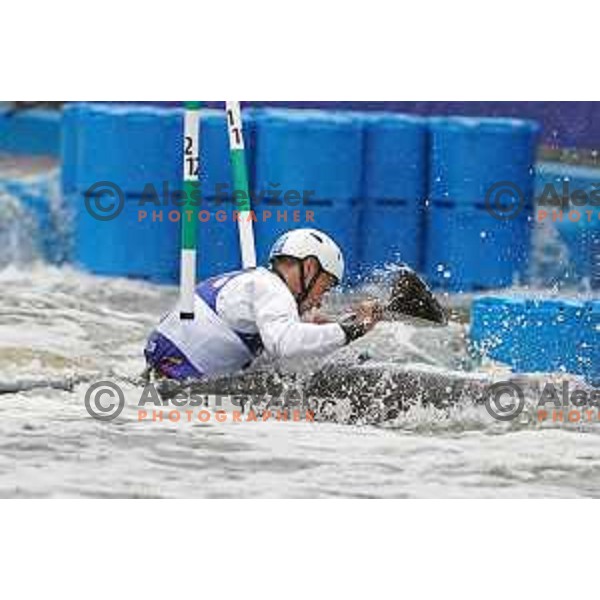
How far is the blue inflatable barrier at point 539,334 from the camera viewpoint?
7027 mm

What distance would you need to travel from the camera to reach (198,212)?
7086 millimetres

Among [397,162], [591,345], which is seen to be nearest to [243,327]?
[397,162]

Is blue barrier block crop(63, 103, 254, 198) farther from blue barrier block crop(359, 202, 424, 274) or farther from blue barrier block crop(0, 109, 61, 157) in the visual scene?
blue barrier block crop(359, 202, 424, 274)

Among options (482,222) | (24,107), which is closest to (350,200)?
(482,222)

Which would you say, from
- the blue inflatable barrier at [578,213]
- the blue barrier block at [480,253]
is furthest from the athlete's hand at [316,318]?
the blue inflatable barrier at [578,213]

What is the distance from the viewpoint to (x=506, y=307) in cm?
707

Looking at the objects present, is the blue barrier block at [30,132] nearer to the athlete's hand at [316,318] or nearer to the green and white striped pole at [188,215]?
the green and white striped pole at [188,215]

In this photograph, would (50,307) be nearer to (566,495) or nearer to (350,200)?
(350,200)

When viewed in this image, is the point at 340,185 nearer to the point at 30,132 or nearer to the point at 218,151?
the point at 218,151

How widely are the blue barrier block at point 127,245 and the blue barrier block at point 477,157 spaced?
1.87 ft

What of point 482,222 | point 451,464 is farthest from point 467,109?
point 451,464

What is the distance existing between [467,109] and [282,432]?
78 centimetres

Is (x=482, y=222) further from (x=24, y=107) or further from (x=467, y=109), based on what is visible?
(x=24, y=107)
